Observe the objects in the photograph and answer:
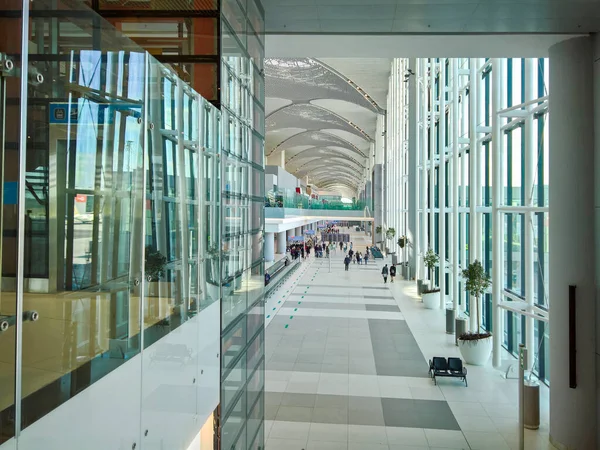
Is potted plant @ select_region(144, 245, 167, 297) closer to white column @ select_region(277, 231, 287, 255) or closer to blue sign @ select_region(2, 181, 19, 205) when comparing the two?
blue sign @ select_region(2, 181, 19, 205)

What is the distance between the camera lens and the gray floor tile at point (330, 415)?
25.9ft

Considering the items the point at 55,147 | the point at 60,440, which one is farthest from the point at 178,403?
the point at 55,147

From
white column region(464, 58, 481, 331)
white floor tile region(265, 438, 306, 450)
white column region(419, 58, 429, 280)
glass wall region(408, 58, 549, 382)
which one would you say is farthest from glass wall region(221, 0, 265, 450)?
white column region(419, 58, 429, 280)

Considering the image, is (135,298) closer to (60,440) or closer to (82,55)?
(60,440)

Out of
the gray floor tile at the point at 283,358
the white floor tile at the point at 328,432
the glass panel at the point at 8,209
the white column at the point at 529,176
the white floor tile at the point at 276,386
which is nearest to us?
the glass panel at the point at 8,209

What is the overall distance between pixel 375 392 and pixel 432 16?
632 centimetres

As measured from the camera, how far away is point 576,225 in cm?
662

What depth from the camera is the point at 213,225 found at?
161 inches

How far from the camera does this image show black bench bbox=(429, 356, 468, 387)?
958 centimetres

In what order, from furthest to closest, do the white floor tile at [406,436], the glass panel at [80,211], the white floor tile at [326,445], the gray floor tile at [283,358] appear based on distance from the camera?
the gray floor tile at [283,358]
the white floor tile at [406,436]
the white floor tile at [326,445]
the glass panel at [80,211]

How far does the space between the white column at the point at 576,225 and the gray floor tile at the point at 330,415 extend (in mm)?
3032

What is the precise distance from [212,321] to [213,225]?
0.76 metres

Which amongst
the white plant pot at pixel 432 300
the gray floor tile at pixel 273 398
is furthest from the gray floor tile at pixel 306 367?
the white plant pot at pixel 432 300

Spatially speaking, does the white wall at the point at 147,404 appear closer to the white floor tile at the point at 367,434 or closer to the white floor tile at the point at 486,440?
the white floor tile at the point at 367,434
